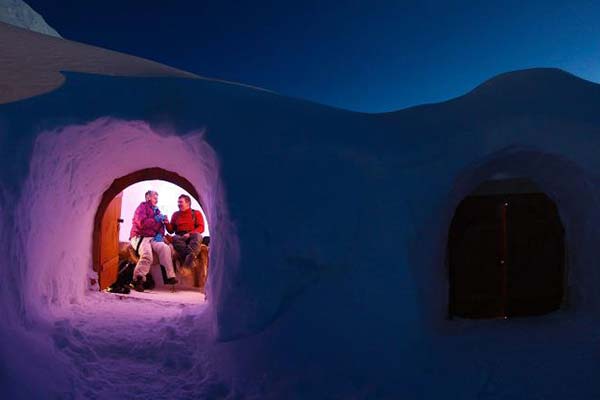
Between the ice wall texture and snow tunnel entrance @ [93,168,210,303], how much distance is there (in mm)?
13835

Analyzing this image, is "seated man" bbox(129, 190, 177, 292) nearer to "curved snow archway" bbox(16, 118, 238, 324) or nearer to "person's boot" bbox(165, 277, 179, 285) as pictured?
"person's boot" bbox(165, 277, 179, 285)

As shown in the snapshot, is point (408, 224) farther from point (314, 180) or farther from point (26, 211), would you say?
point (26, 211)

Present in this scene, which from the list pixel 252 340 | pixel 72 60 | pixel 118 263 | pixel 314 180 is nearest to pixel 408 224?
pixel 314 180

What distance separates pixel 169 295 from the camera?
6797 millimetres

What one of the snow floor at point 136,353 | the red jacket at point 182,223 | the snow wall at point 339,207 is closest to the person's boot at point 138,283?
the red jacket at point 182,223

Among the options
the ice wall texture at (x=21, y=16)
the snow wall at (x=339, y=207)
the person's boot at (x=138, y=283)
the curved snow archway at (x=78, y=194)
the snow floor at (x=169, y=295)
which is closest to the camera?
the snow wall at (x=339, y=207)

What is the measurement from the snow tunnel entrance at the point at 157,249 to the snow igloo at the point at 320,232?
5.56 ft

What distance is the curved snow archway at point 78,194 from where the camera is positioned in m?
3.49

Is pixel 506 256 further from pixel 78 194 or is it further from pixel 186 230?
pixel 186 230

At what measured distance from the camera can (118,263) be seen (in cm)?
738

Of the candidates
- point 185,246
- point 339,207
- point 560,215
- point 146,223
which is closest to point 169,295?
point 185,246

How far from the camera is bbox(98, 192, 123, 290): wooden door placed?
6262mm

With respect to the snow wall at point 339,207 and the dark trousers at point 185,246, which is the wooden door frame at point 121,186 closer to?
the dark trousers at point 185,246

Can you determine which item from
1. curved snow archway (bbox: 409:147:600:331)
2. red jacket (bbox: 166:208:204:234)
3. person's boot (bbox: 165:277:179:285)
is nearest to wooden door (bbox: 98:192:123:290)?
person's boot (bbox: 165:277:179:285)
